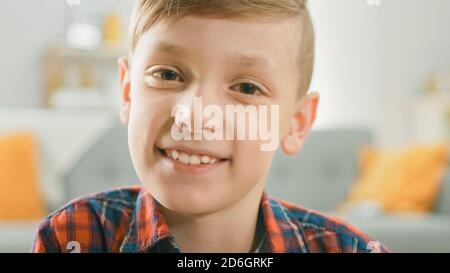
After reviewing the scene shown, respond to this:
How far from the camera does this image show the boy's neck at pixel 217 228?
47cm

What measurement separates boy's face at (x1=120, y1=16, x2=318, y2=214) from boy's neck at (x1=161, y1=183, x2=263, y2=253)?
0.05 m

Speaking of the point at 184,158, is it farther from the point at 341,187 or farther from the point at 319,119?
the point at 341,187

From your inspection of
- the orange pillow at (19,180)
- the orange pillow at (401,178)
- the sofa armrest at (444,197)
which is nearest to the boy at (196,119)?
the orange pillow at (19,180)

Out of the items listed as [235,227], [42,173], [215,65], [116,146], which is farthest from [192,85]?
[42,173]

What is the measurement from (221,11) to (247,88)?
59 mm

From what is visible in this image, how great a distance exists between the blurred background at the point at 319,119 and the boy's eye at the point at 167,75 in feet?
0.33

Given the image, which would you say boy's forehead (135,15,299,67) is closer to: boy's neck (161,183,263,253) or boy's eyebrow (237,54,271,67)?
Answer: boy's eyebrow (237,54,271,67)

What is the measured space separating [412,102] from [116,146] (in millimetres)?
1098

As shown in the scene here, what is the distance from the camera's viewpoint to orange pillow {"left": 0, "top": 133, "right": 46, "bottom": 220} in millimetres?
929

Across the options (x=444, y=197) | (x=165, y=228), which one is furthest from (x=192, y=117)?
(x=444, y=197)

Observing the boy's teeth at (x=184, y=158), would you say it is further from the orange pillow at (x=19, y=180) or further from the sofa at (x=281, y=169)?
→ the orange pillow at (x=19, y=180)

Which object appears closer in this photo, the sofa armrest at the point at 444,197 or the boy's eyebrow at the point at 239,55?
the boy's eyebrow at the point at 239,55
